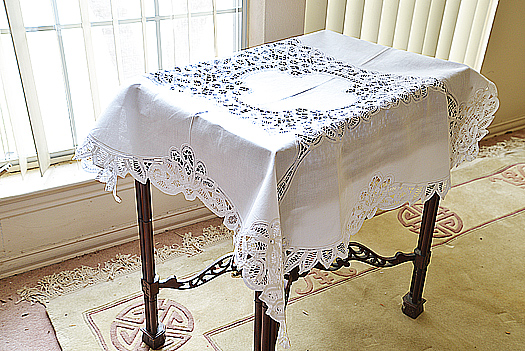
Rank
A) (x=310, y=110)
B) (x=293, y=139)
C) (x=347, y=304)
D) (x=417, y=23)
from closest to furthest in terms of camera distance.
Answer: (x=293, y=139) → (x=310, y=110) → (x=347, y=304) → (x=417, y=23)

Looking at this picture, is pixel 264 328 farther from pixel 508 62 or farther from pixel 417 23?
pixel 508 62

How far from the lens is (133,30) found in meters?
1.94

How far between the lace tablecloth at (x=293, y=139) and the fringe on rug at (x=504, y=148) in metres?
1.75

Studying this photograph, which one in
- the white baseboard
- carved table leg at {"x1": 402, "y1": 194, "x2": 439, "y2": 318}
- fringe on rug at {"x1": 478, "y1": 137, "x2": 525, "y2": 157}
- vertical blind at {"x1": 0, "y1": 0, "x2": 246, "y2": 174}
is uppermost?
vertical blind at {"x1": 0, "y1": 0, "x2": 246, "y2": 174}

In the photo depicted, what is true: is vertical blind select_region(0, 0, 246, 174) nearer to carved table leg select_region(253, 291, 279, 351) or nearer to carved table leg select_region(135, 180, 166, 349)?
carved table leg select_region(135, 180, 166, 349)

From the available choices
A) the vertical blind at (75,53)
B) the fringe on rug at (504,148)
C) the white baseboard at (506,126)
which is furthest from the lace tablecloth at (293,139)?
the white baseboard at (506,126)

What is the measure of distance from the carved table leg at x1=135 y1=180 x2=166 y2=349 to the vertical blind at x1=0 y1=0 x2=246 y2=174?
0.66 m

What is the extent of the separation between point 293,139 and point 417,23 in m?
1.86

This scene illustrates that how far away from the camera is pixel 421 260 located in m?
1.67

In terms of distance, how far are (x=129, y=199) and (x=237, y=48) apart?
0.81m

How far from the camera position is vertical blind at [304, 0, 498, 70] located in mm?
2201

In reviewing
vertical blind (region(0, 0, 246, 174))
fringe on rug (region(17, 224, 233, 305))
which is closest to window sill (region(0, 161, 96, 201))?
vertical blind (region(0, 0, 246, 174))

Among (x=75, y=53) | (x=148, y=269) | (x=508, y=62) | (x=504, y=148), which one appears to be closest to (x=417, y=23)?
(x=508, y=62)

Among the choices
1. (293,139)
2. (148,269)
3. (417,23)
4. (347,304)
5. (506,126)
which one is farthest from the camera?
(506,126)
